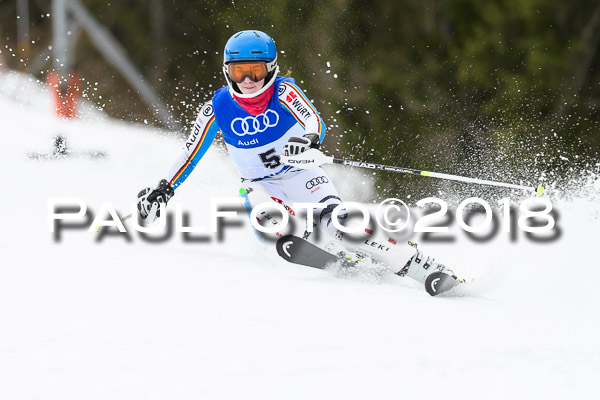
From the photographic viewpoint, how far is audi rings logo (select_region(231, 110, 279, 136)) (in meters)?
5.04

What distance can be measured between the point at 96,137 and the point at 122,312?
31.6 ft

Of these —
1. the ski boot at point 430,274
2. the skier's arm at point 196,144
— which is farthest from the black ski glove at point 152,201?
the ski boot at point 430,274

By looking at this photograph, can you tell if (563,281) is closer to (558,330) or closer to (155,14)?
(558,330)

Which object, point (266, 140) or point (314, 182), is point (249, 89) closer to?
point (266, 140)

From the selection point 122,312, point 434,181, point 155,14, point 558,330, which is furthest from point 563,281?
point 155,14

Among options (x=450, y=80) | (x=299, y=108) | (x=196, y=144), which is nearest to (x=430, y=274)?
(x=299, y=108)

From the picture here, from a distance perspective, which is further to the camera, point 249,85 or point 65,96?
point 65,96

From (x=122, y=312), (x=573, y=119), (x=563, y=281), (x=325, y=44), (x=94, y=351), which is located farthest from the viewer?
(x=325, y=44)

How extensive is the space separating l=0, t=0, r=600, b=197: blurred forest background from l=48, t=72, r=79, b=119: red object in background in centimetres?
354

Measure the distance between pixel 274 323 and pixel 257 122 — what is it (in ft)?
6.51

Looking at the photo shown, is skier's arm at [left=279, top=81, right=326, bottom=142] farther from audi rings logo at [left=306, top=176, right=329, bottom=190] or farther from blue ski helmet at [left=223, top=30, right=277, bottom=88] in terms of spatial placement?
audi rings logo at [left=306, top=176, right=329, bottom=190]

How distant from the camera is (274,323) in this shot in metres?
3.40

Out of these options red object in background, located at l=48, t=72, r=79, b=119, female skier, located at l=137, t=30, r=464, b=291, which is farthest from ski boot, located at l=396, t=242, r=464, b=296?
red object in background, located at l=48, t=72, r=79, b=119

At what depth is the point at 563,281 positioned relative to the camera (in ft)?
17.4
